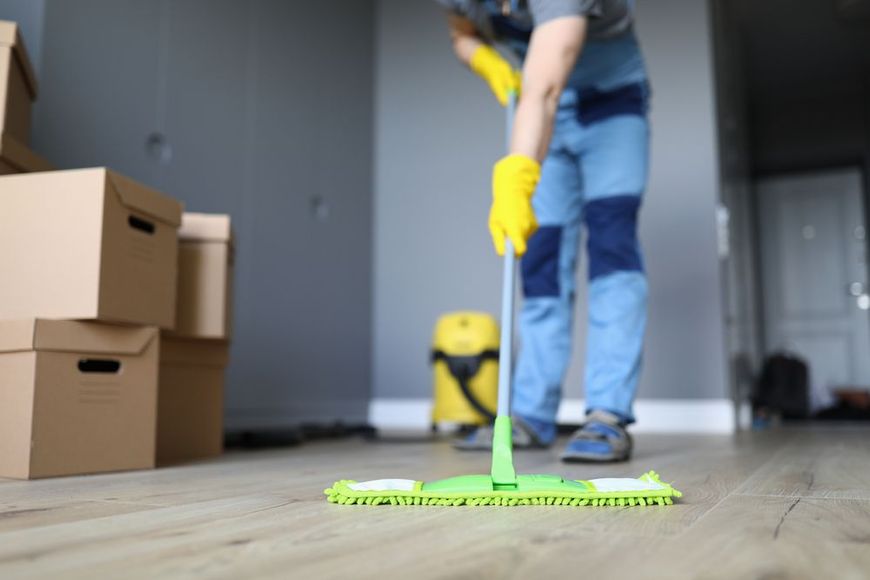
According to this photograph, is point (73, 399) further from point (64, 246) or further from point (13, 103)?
point (13, 103)

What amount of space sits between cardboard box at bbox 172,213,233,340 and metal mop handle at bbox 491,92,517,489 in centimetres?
73

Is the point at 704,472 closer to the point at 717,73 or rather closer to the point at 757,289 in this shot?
the point at 717,73

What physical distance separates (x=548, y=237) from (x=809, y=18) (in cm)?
363

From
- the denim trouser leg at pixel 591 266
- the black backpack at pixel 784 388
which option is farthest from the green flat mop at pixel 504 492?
the black backpack at pixel 784 388

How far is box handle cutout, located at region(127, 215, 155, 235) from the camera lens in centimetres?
141

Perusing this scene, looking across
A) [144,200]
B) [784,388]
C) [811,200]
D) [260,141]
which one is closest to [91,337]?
[144,200]

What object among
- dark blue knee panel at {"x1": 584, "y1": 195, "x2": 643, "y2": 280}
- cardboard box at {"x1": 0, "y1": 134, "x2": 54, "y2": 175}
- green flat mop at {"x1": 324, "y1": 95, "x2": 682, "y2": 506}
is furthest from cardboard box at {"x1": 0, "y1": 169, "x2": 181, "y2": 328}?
dark blue knee panel at {"x1": 584, "y1": 195, "x2": 643, "y2": 280}

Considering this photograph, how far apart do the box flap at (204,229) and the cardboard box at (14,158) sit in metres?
0.29

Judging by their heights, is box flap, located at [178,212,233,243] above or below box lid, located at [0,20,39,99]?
below

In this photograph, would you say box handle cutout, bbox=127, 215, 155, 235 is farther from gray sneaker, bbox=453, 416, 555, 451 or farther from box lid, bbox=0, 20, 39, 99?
gray sneaker, bbox=453, 416, 555, 451

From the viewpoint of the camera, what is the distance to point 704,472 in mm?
1280

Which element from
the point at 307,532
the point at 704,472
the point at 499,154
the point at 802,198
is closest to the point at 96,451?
the point at 307,532

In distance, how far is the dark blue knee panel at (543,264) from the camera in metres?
1.77

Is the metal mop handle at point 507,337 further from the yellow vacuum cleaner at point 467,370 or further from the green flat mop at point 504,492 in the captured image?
the yellow vacuum cleaner at point 467,370
